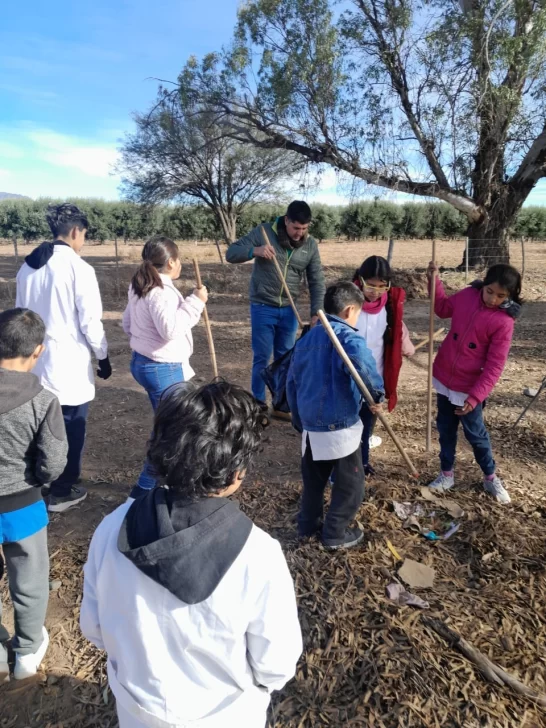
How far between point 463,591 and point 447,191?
501 inches

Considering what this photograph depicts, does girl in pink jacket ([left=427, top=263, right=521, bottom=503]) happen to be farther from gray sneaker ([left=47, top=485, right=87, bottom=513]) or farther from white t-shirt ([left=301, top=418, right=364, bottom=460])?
gray sneaker ([left=47, top=485, right=87, bottom=513])

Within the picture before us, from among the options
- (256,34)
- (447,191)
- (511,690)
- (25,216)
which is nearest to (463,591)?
(511,690)

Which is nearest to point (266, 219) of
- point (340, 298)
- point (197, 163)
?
point (197, 163)

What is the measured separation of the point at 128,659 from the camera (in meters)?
1.24

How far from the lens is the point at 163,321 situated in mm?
3072

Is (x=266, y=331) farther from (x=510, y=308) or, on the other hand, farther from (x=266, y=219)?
(x=266, y=219)

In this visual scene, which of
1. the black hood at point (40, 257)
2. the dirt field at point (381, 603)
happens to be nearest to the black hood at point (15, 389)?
the black hood at point (40, 257)

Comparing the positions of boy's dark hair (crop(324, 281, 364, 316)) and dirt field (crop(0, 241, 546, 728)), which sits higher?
boy's dark hair (crop(324, 281, 364, 316))

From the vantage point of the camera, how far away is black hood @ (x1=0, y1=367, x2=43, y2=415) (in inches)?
81.0

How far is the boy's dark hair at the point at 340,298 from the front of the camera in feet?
8.85

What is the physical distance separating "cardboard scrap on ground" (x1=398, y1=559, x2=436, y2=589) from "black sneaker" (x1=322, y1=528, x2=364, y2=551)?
0.30 meters

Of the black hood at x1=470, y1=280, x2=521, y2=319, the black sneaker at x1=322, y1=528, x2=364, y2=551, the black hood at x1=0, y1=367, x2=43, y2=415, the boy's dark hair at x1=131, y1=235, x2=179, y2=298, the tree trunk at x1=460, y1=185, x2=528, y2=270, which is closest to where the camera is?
the black hood at x1=0, y1=367, x2=43, y2=415

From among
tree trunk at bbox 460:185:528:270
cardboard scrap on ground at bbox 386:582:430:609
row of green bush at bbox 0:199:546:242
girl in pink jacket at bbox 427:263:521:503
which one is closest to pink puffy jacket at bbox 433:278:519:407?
girl in pink jacket at bbox 427:263:521:503

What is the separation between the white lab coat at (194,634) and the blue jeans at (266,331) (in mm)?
3531
